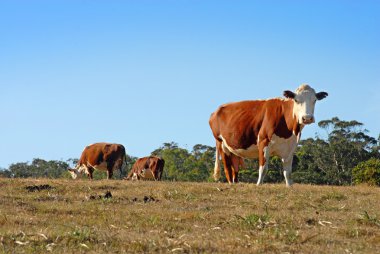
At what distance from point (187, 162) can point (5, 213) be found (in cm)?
5635

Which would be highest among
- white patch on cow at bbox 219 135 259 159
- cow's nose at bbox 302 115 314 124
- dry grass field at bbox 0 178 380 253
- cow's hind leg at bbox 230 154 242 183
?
cow's nose at bbox 302 115 314 124

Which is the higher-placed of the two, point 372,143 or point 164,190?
point 372,143

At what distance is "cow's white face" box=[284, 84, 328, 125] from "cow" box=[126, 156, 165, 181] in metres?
20.0

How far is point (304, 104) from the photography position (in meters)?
16.7

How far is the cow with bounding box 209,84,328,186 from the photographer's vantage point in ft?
55.6

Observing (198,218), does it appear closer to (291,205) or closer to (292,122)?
(291,205)

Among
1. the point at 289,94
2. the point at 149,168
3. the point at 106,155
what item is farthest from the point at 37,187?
the point at 149,168

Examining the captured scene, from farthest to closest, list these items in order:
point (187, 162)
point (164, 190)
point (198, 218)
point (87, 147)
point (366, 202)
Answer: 1. point (187, 162)
2. point (87, 147)
3. point (164, 190)
4. point (366, 202)
5. point (198, 218)

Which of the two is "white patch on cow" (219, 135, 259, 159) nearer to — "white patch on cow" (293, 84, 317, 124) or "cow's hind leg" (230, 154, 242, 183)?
"cow's hind leg" (230, 154, 242, 183)

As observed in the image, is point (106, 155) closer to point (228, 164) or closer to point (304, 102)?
point (228, 164)

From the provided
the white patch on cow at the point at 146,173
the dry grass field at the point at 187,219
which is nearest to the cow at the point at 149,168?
the white patch on cow at the point at 146,173

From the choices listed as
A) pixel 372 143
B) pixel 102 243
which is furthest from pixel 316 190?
pixel 372 143

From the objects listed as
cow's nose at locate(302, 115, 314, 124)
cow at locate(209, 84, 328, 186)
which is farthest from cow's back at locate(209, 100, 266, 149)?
cow's nose at locate(302, 115, 314, 124)

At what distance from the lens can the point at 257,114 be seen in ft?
59.9
